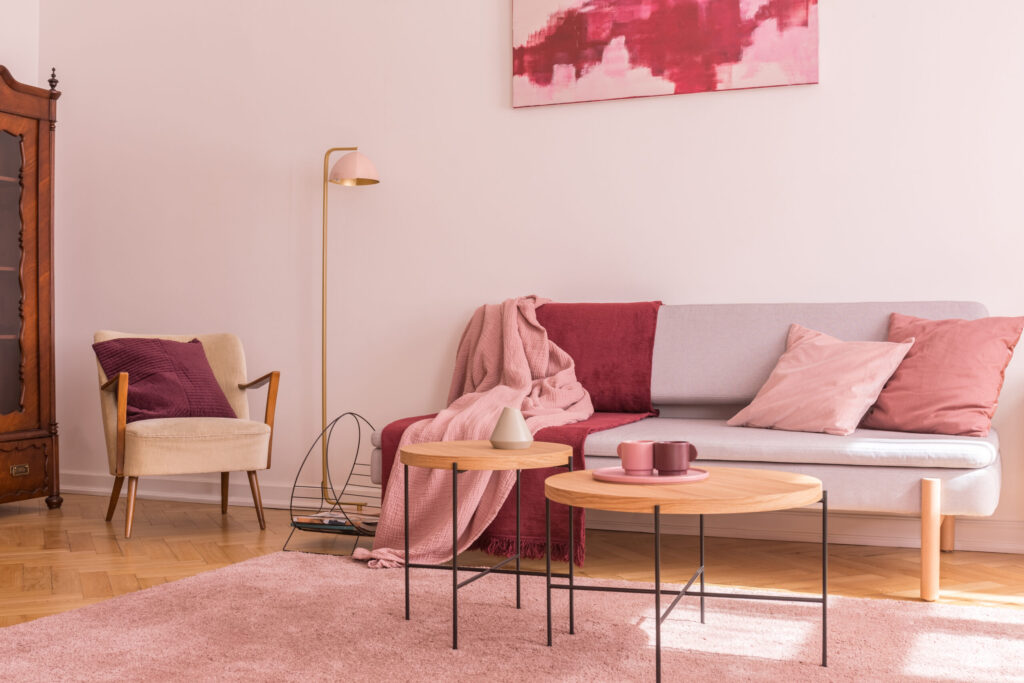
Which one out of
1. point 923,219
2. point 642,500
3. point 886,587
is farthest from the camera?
point 923,219

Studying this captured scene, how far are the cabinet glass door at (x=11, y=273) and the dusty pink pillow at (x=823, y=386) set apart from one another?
3250mm

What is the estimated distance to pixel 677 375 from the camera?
12.1 ft

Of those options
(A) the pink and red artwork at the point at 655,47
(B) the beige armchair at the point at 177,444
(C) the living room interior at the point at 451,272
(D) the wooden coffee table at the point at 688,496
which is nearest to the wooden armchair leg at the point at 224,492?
(C) the living room interior at the point at 451,272

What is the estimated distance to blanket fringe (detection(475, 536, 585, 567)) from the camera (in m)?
3.15

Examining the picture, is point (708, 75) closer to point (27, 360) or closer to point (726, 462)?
point (726, 462)

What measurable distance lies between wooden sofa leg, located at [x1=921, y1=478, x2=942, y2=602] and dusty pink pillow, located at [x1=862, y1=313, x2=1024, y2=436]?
1.22 feet

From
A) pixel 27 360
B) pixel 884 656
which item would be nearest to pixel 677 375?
pixel 884 656

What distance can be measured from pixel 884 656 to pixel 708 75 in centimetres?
249

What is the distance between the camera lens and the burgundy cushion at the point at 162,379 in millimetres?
4031

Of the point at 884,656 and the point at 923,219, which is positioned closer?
the point at 884,656

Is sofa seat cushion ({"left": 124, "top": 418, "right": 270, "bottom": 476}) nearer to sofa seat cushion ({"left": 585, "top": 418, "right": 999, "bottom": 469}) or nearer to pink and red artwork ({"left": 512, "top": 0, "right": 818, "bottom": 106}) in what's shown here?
sofa seat cushion ({"left": 585, "top": 418, "right": 999, "bottom": 469})

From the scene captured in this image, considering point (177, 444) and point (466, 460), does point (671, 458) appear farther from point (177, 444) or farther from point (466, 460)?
point (177, 444)

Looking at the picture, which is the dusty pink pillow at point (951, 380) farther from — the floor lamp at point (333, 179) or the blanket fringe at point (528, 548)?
the floor lamp at point (333, 179)

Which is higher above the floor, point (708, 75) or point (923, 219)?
point (708, 75)
